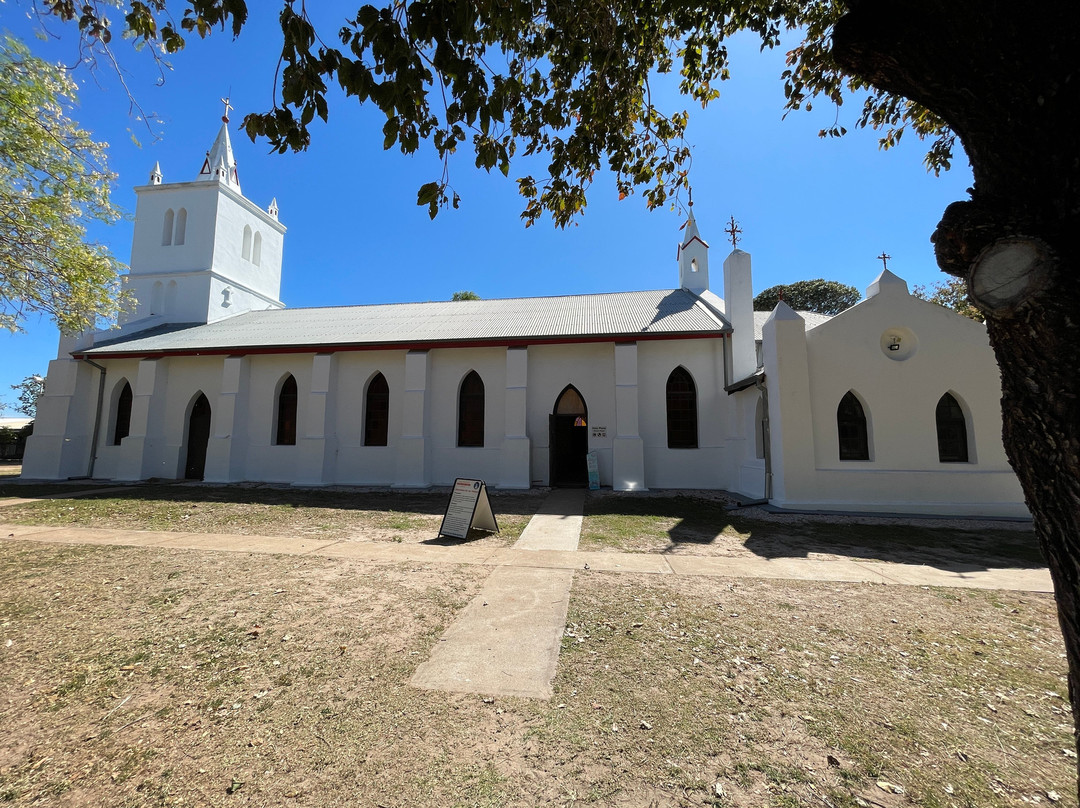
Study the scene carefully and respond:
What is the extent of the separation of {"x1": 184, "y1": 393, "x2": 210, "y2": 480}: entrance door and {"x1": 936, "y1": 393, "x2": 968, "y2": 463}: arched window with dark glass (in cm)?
2464

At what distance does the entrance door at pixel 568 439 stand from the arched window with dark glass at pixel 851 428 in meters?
7.39

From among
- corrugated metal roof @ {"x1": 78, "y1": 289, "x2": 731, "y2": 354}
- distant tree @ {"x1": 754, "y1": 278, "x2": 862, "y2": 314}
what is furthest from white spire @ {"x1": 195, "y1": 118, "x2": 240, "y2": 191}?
distant tree @ {"x1": 754, "y1": 278, "x2": 862, "y2": 314}

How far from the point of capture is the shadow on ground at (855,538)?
6.94m

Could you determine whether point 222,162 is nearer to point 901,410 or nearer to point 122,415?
point 122,415

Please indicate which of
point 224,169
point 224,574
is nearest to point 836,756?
point 224,574

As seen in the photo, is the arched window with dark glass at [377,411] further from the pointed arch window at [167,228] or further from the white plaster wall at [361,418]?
the pointed arch window at [167,228]

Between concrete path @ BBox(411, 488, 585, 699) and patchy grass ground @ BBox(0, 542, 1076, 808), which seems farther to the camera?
concrete path @ BBox(411, 488, 585, 699)

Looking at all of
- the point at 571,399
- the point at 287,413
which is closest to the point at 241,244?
the point at 287,413

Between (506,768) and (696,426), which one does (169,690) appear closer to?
(506,768)

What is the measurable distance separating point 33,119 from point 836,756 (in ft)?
51.8

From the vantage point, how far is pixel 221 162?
22781 mm

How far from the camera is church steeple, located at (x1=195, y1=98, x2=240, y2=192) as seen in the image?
22.6 metres

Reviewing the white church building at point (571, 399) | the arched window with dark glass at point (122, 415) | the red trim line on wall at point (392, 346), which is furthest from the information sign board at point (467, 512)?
the arched window with dark glass at point (122, 415)

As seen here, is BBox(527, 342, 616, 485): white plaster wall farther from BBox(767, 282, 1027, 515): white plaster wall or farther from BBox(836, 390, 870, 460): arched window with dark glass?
BBox(836, 390, 870, 460): arched window with dark glass
